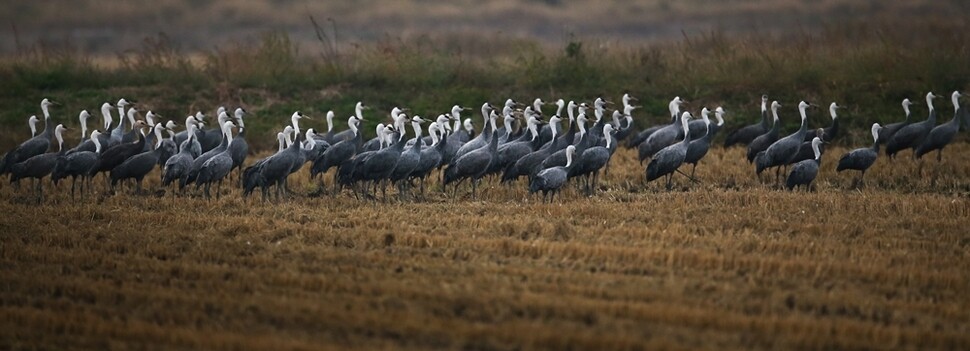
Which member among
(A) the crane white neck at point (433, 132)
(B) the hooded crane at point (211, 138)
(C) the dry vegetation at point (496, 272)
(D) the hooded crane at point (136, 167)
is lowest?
(C) the dry vegetation at point (496, 272)

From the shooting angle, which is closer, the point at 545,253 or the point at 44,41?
the point at 545,253

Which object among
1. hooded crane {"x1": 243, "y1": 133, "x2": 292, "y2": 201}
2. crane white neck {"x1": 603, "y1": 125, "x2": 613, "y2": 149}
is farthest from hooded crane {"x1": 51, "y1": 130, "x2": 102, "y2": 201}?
crane white neck {"x1": 603, "y1": 125, "x2": 613, "y2": 149}

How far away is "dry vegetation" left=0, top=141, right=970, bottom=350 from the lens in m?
8.63

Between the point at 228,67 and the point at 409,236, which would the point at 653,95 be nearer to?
the point at 228,67

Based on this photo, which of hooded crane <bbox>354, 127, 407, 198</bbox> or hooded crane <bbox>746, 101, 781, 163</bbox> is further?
hooded crane <bbox>746, 101, 781, 163</bbox>

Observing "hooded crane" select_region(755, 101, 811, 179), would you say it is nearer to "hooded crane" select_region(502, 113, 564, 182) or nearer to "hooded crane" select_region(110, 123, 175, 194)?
"hooded crane" select_region(502, 113, 564, 182)

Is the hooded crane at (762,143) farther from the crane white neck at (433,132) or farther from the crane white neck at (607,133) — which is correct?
the crane white neck at (433,132)

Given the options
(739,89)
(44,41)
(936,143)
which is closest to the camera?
(936,143)

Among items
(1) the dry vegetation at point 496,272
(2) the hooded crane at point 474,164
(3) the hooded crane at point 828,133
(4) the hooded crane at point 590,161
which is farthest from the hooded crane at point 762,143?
(2) the hooded crane at point 474,164

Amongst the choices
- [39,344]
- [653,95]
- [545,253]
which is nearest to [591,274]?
[545,253]

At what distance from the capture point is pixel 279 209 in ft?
47.4

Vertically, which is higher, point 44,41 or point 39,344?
point 44,41

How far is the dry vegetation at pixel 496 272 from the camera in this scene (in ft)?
28.3

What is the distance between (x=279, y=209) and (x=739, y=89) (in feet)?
40.5
